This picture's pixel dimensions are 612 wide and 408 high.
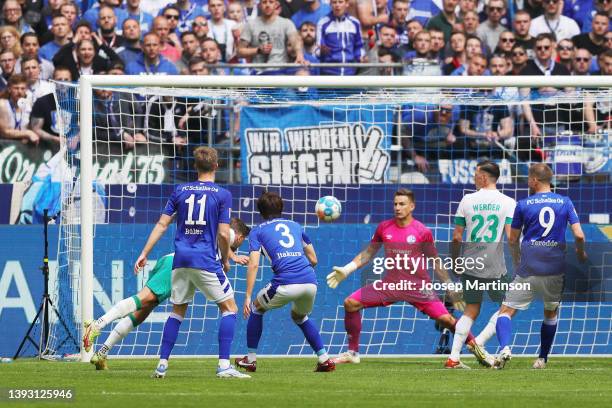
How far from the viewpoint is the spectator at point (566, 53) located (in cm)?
2005

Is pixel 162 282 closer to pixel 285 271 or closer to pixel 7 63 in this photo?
pixel 285 271

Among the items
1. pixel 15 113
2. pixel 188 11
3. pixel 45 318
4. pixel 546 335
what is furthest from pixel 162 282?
pixel 188 11

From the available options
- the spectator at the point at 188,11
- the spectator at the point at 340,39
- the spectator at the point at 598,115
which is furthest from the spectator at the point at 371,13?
the spectator at the point at 598,115

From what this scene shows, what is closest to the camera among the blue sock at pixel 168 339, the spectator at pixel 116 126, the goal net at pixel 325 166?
→ the blue sock at pixel 168 339

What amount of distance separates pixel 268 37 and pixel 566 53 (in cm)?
488

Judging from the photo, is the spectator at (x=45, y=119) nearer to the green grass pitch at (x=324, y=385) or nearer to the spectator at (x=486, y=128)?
the green grass pitch at (x=324, y=385)

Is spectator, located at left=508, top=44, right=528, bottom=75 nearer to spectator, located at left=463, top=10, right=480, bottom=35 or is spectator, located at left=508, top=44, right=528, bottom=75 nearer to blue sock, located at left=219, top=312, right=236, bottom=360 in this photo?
spectator, located at left=463, top=10, right=480, bottom=35

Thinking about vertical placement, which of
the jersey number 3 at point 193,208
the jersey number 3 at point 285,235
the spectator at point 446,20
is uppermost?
the spectator at point 446,20

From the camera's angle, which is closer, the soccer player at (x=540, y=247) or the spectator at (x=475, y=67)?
the soccer player at (x=540, y=247)

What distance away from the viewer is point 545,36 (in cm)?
2009

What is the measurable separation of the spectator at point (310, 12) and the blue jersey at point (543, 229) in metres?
8.74

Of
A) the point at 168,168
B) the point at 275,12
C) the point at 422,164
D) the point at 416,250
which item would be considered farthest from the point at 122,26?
the point at 416,250

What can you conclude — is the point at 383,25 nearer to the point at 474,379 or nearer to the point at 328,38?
the point at 328,38

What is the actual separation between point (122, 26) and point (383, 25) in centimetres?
431
